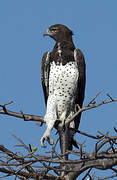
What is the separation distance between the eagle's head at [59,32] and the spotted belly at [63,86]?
2.69 feet

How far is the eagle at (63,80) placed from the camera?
26.6 ft

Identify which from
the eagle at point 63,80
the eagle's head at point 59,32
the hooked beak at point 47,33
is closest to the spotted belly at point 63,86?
the eagle at point 63,80

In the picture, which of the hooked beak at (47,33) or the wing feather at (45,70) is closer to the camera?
the wing feather at (45,70)

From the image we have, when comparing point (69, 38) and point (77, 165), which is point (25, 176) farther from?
point (69, 38)

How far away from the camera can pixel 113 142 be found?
5180mm

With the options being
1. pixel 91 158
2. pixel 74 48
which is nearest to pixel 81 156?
pixel 91 158

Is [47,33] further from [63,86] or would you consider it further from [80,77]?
[63,86]

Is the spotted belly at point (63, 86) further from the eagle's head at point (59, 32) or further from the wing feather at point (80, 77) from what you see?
the eagle's head at point (59, 32)

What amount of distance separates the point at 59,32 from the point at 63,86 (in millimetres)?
1366

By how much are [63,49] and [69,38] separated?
20.3 inches

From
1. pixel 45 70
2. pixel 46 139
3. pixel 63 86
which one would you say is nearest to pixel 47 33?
pixel 45 70

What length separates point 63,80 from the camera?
812 centimetres

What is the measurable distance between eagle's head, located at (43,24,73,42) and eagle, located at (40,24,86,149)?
147mm

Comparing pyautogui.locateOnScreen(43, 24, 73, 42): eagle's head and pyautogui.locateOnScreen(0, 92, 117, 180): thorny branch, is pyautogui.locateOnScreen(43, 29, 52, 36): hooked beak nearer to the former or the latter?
pyautogui.locateOnScreen(43, 24, 73, 42): eagle's head
